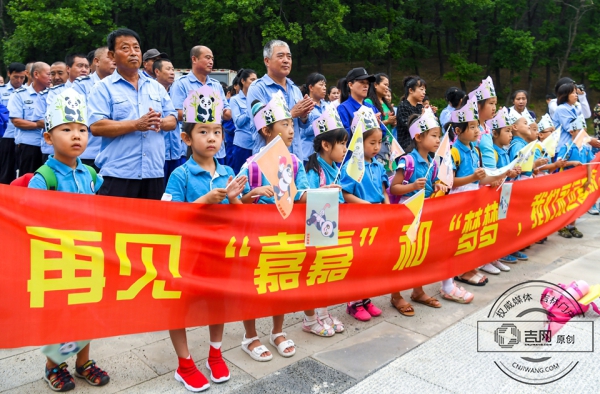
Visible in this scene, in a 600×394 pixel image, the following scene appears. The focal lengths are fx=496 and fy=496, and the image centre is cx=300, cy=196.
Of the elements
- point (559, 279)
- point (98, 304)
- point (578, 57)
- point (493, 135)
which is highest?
point (578, 57)

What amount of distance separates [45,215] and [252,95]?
91.2 inches

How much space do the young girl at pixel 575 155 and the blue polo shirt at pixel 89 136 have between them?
226 inches

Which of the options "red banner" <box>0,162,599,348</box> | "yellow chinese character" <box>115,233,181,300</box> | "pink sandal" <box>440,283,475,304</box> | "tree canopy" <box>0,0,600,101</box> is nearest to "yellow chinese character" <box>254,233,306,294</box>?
"red banner" <box>0,162,599,348</box>

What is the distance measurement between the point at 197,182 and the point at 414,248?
193 cm

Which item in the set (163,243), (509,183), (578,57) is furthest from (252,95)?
(578,57)

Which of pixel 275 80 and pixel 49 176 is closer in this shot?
pixel 49 176

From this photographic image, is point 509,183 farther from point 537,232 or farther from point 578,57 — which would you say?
point 578,57

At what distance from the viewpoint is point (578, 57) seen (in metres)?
26.6

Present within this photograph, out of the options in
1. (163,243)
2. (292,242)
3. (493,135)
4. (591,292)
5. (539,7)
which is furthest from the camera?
(539,7)

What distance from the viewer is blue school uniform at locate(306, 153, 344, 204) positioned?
374 cm

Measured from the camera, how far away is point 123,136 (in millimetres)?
3598

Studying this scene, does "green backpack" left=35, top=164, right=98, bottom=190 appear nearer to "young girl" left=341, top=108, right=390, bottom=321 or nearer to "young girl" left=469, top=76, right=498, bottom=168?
"young girl" left=341, top=108, right=390, bottom=321

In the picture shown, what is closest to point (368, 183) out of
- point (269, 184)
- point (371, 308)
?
point (269, 184)

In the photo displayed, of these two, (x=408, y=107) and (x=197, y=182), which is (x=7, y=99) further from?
(x=197, y=182)
